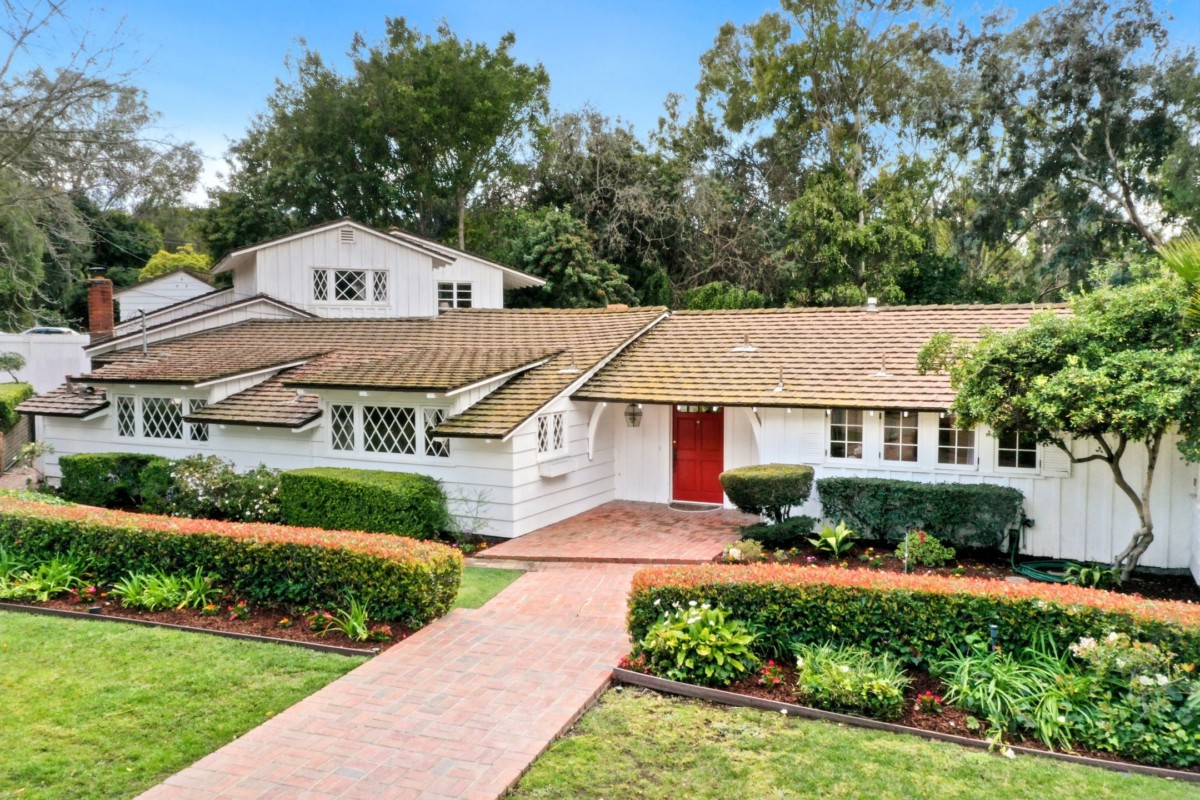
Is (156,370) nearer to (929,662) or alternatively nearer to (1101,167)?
(929,662)

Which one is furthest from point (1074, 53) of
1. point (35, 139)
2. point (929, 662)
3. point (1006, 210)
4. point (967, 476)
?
point (35, 139)

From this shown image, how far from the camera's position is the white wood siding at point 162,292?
27109 mm

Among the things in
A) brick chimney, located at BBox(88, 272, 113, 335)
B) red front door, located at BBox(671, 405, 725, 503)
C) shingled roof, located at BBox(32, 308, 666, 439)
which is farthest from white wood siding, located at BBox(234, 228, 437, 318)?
red front door, located at BBox(671, 405, 725, 503)

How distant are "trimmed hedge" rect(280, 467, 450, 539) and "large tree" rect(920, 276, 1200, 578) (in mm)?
8053

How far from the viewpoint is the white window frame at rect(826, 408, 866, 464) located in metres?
13.5

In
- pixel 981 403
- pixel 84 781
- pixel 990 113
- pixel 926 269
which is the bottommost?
pixel 84 781

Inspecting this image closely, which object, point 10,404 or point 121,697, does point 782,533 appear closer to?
point 121,697

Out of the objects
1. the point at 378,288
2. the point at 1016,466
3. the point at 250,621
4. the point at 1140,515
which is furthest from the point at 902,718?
the point at 378,288

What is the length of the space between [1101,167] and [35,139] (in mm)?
34448

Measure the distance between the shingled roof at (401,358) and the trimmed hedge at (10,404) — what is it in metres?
4.27

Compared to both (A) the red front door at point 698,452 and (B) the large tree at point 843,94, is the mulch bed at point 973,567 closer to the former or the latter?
(A) the red front door at point 698,452

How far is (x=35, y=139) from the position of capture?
738 inches

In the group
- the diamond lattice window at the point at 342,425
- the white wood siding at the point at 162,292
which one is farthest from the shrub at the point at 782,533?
the white wood siding at the point at 162,292

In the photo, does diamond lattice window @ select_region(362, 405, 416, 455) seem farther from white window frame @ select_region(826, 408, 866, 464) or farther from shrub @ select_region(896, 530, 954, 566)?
shrub @ select_region(896, 530, 954, 566)
